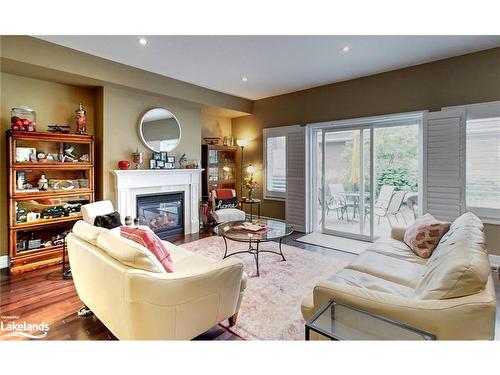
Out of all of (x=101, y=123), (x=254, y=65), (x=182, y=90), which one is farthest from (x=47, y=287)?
(x=254, y=65)

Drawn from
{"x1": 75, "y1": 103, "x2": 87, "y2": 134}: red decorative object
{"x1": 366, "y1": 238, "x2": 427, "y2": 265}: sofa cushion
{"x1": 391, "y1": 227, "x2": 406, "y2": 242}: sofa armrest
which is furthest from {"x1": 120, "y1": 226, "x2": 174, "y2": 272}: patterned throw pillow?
{"x1": 391, "y1": 227, "x2": 406, "y2": 242}: sofa armrest

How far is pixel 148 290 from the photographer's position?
4.76ft

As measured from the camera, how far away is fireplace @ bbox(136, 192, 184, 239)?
175 inches

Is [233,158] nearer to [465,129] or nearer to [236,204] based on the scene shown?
[236,204]

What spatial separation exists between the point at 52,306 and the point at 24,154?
2020 millimetres

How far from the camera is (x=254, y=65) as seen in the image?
383 centimetres

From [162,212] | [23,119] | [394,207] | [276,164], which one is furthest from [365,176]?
[23,119]

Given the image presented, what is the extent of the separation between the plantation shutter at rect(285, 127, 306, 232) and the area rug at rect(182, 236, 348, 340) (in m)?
1.11

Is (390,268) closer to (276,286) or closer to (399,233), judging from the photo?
(399,233)

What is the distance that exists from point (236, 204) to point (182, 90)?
252cm

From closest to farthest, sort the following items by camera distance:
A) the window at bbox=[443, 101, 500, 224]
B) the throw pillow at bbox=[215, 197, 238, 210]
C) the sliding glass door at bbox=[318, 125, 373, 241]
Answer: the window at bbox=[443, 101, 500, 224], the sliding glass door at bbox=[318, 125, 373, 241], the throw pillow at bbox=[215, 197, 238, 210]

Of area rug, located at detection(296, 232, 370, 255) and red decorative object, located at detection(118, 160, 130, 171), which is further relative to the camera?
area rug, located at detection(296, 232, 370, 255)

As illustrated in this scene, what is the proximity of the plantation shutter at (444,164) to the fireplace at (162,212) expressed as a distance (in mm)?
4159

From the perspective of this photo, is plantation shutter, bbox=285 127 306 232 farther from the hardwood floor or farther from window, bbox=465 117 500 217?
the hardwood floor
